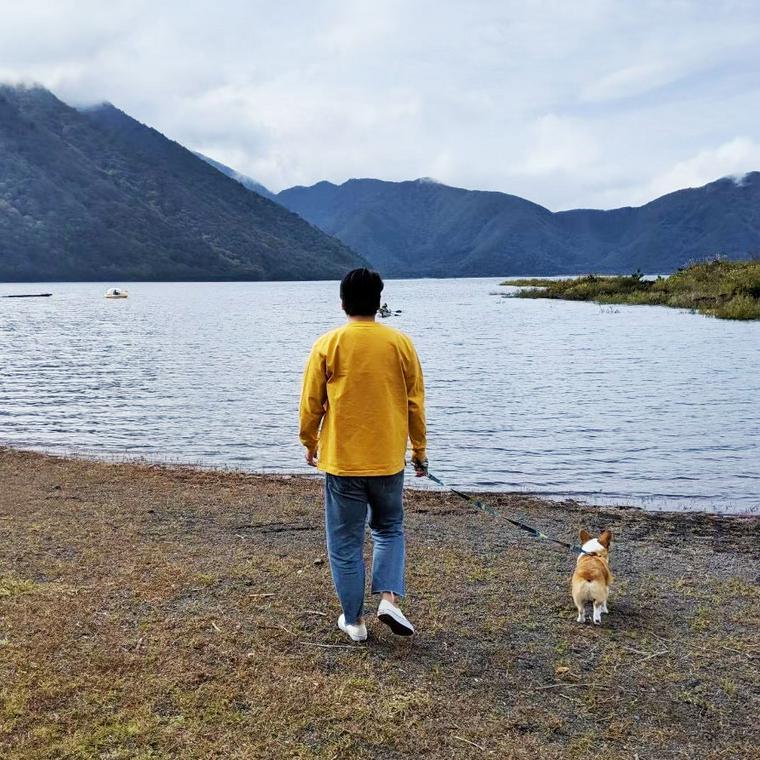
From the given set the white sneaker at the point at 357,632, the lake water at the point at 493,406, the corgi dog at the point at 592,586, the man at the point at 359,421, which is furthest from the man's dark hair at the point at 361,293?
the lake water at the point at 493,406

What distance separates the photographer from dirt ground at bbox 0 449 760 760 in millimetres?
4480

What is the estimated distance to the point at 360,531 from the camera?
5.69 metres


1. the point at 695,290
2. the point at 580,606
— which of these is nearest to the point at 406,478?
the point at 580,606

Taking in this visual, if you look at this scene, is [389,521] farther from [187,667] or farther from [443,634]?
[187,667]

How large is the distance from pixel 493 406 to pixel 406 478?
10195 millimetres

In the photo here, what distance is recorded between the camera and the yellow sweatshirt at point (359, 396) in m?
5.34

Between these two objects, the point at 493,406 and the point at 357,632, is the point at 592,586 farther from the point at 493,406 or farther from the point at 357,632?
the point at 493,406

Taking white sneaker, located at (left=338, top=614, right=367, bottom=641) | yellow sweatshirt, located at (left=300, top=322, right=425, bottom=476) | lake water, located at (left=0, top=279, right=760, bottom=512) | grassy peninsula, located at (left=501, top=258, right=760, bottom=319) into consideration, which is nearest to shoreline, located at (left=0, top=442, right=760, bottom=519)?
lake water, located at (left=0, top=279, right=760, bottom=512)

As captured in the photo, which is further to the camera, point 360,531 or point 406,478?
point 406,478

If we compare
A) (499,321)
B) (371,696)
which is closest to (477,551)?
(371,696)

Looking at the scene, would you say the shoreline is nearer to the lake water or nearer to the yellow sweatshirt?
the lake water

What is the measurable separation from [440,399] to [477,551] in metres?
16.5

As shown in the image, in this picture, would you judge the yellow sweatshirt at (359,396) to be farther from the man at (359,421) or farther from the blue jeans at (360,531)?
the blue jeans at (360,531)

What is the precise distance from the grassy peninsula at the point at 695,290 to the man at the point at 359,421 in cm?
5813
